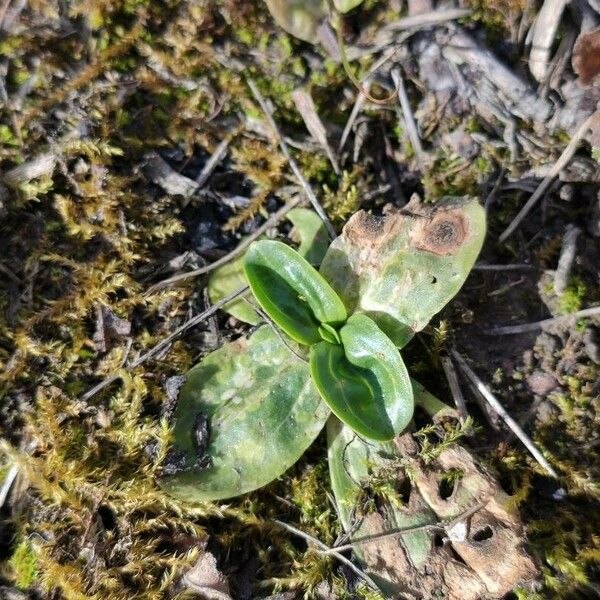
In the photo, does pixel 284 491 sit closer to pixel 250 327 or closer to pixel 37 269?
pixel 250 327

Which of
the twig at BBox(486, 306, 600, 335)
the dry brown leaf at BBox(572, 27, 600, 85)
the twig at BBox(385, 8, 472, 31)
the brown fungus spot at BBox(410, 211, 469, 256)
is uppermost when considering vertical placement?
the twig at BBox(385, 8, 472, 31)

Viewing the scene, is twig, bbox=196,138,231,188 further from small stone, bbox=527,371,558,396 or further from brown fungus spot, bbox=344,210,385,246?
small stone, bbox=527,371,558,396

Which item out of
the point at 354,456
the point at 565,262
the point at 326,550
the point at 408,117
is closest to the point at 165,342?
the point at 354,456

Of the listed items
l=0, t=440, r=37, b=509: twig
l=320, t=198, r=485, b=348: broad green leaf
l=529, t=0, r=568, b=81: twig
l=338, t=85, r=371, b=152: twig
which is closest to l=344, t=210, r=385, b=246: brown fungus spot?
l=320, t=198, r=485, b=348: broad green leaf

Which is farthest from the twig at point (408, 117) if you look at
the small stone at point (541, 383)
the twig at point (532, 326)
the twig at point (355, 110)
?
the small stone at point (541, 383)

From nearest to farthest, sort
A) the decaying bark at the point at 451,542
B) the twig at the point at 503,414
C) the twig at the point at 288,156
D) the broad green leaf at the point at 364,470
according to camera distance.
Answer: the decaying bark at the point at 451,542 < the broad green leaf at the point at 364,470 < the twig at the point at 503,414 < the twig at the point at 288,156

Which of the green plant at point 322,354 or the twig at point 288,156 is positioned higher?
the twig at point 288,156

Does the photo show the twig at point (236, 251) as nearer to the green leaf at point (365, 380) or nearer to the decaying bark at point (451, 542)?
the green leaf at point (365, 380)

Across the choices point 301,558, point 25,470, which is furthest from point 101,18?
point 301,558
